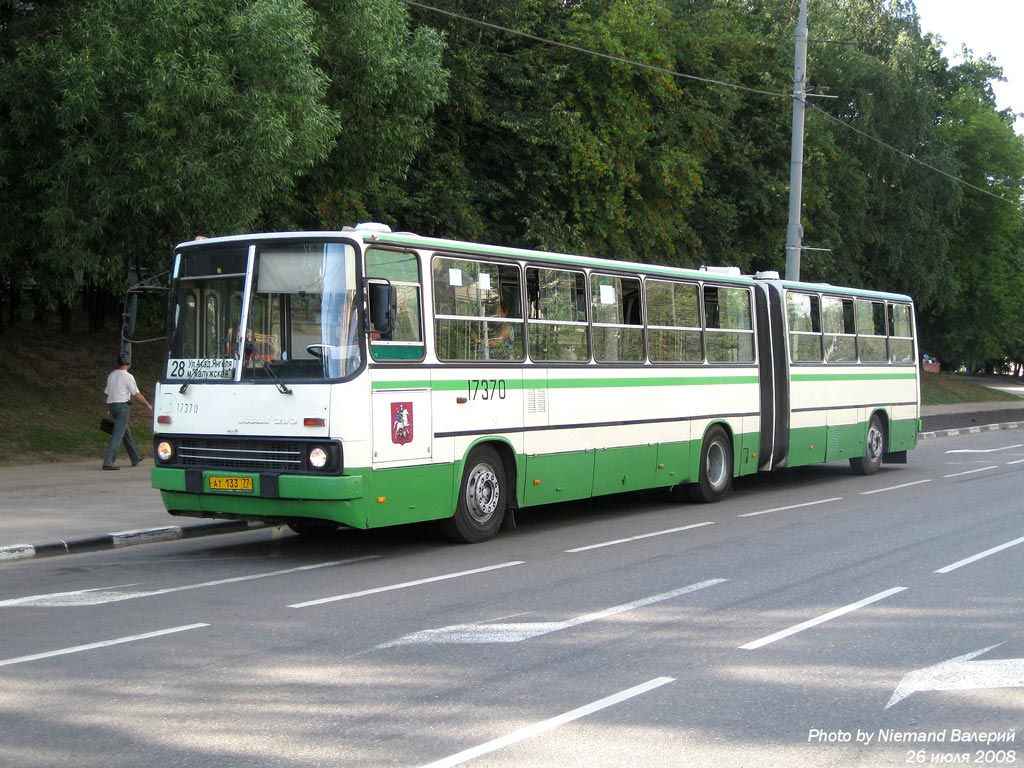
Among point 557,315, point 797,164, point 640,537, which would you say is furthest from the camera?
point 797,164

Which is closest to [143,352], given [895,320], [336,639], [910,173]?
[895,320]

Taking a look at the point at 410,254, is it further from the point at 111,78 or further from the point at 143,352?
the point at 143,352

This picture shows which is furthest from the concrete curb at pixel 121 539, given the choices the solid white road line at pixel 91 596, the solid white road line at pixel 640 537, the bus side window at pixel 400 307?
the solid white road line at pixel 640 537

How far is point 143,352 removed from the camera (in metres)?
30.0

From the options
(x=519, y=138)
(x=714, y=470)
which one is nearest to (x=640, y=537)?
(x=714, y=470)

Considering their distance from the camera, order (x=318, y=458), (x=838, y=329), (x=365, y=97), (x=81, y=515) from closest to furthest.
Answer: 1. (x=318, y=458)
2. (x=81, y=515)
3. (x=838, y=329)
4. (x=365, y=97)

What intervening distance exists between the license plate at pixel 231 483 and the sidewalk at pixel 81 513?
A: 190cm

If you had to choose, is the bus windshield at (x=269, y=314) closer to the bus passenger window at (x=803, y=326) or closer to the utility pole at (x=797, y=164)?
the bus passenger window at (x=803, y=326)

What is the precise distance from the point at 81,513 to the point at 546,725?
9.82 m

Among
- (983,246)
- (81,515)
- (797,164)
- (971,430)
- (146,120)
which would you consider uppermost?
(983,246)

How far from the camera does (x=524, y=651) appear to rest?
7.41 m

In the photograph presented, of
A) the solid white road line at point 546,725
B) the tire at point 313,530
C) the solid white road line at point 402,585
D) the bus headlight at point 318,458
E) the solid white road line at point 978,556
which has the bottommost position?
the solid white road line at point 978,556

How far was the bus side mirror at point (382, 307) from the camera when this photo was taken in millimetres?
10961

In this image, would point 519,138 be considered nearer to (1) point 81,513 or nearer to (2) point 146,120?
(2) point 146,120
